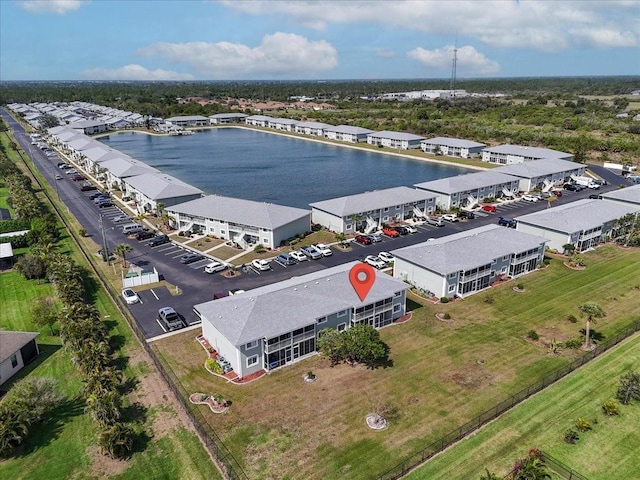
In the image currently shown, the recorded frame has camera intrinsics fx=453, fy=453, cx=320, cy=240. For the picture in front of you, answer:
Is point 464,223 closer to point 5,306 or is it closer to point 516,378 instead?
point 516,378

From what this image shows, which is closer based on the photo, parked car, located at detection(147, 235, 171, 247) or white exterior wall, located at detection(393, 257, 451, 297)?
white exterior wall, located at detection(393, 257, 451, 297)

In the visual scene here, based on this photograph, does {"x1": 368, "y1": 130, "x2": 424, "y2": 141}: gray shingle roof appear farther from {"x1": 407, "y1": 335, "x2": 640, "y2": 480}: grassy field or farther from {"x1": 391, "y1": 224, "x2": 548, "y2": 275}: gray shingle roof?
{"x1": 407, "y1": 335, "x2": 640, "y2": 480}: grassy field

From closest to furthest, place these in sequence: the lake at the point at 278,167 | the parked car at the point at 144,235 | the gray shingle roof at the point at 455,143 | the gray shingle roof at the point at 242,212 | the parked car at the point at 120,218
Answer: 1. the gray shingle roof at the point at 242,212
2. the parked car at the point at 144,235
3. the parked car at the point at 120,218
4. the lake at the point at 278,167
5. the gray shingle roof at the point at 455,143

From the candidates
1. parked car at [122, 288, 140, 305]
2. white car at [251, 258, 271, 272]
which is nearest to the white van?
parked car at [122, 288, 140, 305]

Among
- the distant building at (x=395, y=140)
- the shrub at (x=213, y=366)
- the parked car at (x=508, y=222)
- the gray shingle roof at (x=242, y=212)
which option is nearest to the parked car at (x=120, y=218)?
the gray shingle roof at (x=242, y=212)

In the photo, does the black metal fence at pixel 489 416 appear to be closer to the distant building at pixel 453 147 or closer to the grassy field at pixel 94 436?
the grassy field at pixel 94 436

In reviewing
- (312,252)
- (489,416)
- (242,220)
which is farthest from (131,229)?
(489,416)

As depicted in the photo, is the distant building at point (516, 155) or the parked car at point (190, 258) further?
the distant building at point (516, 155)
